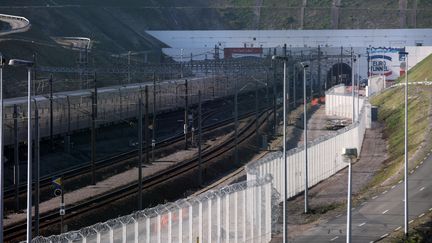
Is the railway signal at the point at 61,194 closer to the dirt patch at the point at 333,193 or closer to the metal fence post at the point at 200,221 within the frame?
the dirt patch at the point at 333,193

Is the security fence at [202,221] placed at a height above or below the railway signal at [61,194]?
above

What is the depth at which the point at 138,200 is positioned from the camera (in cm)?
3145

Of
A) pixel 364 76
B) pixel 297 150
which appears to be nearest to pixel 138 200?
pixel 297 150

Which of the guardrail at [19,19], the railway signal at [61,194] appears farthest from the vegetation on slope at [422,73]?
the railway signal at [61,194]

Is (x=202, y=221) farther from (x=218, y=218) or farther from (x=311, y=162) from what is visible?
(x=311, y=162)

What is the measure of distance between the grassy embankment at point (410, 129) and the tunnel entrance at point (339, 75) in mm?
15540

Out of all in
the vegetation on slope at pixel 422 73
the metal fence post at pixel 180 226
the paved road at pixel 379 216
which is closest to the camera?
the metal fence post at pixel 180 226

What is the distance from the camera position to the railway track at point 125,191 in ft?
86.5

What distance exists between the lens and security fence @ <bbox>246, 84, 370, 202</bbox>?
29.1 m

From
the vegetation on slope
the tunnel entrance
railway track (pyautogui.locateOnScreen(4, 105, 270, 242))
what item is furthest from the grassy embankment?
the tunnel entrance

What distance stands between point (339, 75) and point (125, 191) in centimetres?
5555

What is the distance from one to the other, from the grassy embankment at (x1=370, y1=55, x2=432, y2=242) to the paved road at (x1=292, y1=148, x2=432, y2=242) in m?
0.56

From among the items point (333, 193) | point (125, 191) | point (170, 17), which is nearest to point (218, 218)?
point (333, 193)

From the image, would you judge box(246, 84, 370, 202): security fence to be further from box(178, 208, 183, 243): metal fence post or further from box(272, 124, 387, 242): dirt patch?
box(178, 208, 183, 243): metal fence post
